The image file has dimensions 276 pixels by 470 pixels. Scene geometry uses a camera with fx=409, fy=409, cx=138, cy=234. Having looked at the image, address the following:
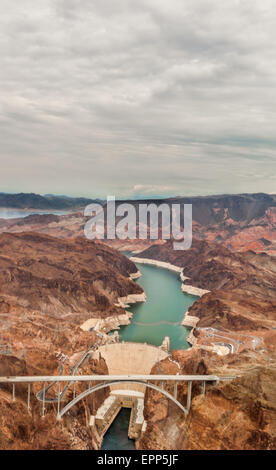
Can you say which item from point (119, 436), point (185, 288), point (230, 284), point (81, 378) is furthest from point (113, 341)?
point (185, 288)

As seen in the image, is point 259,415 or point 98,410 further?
point 98,410

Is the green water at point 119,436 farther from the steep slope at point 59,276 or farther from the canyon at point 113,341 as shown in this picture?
the steep slope at point 59,276

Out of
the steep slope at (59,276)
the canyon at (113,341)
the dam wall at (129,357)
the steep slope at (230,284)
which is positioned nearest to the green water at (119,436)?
the canyon at (113,341)

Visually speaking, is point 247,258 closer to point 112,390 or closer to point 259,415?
point 112,390

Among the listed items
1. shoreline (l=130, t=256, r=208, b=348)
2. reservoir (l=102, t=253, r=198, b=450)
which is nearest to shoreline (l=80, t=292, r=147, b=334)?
reservoir (l=102, t=253, r=198, b=450)

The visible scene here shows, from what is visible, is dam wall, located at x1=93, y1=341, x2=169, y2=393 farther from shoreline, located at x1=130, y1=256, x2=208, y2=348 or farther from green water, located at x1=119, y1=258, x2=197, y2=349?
shoreline, located at x1=130, y1=256, x2=208, y2=348

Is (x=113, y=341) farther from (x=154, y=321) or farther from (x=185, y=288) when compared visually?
(x=185, y=288)

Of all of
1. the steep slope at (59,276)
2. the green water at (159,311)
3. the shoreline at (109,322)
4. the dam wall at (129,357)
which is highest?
the steep slope at (59,276)

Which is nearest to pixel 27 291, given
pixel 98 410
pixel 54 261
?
pixel 54 261
